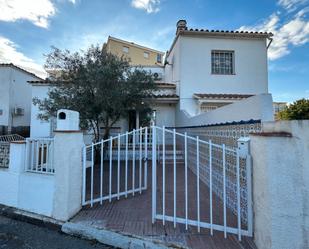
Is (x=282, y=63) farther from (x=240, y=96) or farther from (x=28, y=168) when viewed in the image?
(x=28, y=168)

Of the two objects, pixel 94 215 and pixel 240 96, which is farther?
pixel 240 96

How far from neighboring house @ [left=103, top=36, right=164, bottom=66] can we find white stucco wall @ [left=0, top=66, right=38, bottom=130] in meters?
11.5

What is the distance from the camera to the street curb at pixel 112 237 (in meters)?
3.05

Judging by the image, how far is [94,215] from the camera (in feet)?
13.4

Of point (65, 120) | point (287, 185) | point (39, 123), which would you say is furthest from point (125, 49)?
point (287, 185)

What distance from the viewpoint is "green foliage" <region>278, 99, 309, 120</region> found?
9.66 m

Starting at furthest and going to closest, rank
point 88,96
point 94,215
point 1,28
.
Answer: point 1,28 → point 88,96 → point 94,215

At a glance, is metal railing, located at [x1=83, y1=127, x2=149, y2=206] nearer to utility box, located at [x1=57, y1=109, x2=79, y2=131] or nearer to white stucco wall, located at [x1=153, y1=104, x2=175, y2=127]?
utility box, located at [x1=57, y1=109, x2=79, y2=131]

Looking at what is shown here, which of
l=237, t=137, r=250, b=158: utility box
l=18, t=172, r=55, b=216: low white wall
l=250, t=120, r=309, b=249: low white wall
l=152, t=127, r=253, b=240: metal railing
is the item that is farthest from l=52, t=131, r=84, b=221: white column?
l=250, t=120, r=309, b=249: low white wall

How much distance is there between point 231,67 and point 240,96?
2624mm

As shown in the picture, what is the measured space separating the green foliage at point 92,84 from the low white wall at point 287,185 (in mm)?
6361

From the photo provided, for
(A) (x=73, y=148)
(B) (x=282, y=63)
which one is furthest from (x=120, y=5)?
(B) (x=282, y=63)

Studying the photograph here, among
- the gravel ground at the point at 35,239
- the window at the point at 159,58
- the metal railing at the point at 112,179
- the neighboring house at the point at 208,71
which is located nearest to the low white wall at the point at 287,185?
the gravel ground at the point at 35,239

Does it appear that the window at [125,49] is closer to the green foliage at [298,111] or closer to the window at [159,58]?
the window at [159,58]
